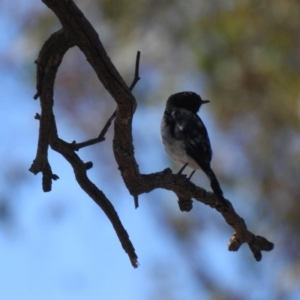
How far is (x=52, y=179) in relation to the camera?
3980mm

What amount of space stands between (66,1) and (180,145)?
3498mm

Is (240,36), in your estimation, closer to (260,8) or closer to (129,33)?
(260,8)

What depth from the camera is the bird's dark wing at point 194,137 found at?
257 inches

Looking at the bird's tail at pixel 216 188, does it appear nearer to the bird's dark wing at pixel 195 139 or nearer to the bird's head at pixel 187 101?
the bird's dark wing at pixel 195 139

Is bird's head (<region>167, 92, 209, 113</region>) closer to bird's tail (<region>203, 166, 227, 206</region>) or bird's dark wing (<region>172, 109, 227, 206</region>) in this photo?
bird's dark wing (<region>172, 109, 227, 206</region>)

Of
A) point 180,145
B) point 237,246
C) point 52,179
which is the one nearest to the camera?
point 52,179

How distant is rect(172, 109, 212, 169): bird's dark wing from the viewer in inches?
257

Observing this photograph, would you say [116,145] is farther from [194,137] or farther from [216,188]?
[194,137]

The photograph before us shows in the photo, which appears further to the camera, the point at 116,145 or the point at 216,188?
the point at 216,188

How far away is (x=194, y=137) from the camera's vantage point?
674 centimetres

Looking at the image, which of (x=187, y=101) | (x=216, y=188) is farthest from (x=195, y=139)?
(x=216, y=188)

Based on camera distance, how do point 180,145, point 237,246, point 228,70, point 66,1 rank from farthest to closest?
1. point 228,70
2. point 180,145
3. point 237,246
4. point 66,1

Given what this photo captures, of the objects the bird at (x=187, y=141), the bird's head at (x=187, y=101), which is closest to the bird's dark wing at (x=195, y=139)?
the bird at (x=187, y=141)

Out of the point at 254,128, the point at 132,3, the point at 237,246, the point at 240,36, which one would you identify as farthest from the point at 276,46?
the point at 237,246
